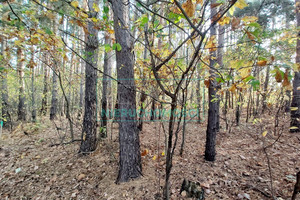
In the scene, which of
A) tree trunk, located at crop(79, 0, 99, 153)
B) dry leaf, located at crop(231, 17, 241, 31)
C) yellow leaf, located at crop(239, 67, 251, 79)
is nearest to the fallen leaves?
tree trunk, located at crop(79, 0, 99, 153)

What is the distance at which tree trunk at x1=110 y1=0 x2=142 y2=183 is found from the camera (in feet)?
7.30

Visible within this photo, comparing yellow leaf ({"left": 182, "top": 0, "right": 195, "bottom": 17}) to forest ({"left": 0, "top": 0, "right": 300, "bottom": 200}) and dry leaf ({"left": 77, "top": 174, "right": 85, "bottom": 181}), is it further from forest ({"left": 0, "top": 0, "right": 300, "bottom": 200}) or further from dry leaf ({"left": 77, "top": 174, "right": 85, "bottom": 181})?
dry leaf ({"left": 77, "top": 174, "right": 85, "bottom": 181})

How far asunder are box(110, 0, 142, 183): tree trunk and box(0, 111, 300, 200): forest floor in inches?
10.5

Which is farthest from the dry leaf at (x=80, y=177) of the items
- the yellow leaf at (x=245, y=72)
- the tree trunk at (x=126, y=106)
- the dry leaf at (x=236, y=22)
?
the dry leaf at (x=236, y=22)

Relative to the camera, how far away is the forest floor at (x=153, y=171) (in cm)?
224

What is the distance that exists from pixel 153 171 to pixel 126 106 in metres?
1.52

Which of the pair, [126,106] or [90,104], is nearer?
[126,106]

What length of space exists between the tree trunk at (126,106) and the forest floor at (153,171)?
27 centimetres

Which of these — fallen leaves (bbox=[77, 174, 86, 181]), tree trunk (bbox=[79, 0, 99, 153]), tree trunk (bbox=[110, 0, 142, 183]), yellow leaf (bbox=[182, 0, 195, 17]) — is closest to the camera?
yellow leaf (bbox=[182, 0, 195, 17])

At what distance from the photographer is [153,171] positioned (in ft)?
9.05

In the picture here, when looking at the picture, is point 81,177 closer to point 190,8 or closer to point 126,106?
point 126,106

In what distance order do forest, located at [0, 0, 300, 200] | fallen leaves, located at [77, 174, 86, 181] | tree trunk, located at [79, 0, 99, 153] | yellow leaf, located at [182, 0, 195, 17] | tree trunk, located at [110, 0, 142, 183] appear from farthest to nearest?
tree trunk, located at [79, 0, 99, 153] < fallen leaves, located at [77, 174, 86, 181] < tree trunk, located at [110, 0, 142, 183] < forest, located at [0, 0, 300, 200] < yellow leaf, located at [182, 0, 195, 17]

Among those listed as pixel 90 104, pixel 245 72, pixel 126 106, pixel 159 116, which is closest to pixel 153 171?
pixel 159 116

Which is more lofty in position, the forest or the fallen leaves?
the forest
